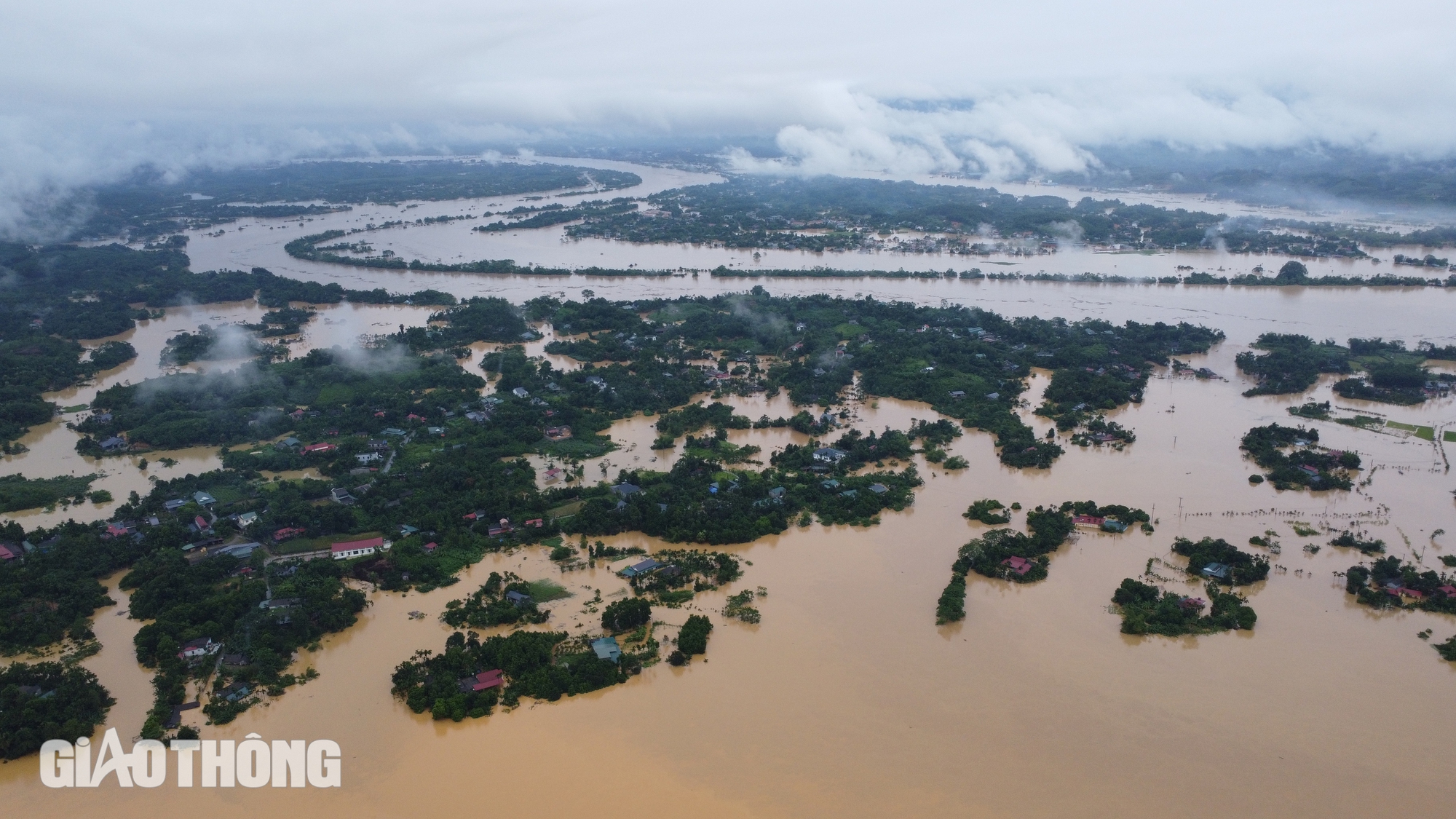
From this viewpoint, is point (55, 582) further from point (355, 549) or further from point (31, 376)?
point (31, 376)

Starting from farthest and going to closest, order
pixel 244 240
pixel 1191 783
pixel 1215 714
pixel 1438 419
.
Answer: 1. pixel 244 240
2. pixel 1438 419
3. pixel 1215 714
4. pixel 1191 783

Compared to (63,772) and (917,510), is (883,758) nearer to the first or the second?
(917,510)

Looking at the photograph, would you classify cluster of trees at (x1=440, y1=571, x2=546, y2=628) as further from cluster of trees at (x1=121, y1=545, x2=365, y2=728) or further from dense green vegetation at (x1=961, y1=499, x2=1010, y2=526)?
dense green vegetation at (x1=961, y1=499, x2=1010, y2=526)

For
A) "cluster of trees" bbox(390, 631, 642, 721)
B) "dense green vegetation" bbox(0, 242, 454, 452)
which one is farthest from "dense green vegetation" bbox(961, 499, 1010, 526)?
"dense green vegetation" bbox(0, 242, 454, 452)

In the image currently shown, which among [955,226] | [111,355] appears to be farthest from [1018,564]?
[955,226]

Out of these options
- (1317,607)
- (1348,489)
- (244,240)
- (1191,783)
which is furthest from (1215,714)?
(244,240)

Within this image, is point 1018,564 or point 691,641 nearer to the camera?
point 691,641
